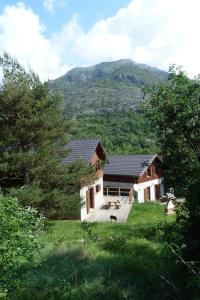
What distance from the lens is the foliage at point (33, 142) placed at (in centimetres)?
1856

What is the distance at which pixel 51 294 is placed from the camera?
332 inches

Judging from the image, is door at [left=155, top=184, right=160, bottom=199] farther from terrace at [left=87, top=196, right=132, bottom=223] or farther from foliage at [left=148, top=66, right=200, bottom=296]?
foliage at [left=148, top=66, right=200, bottom=296]

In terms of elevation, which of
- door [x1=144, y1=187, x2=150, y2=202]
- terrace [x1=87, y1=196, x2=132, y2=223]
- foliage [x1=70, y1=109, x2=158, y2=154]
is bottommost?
terrace [x1=87, y1=196, x2=132, y2=223]

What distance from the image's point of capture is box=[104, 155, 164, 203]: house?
39844mm

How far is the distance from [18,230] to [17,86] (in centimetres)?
1268

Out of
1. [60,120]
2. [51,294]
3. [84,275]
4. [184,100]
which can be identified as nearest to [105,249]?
[84,275]

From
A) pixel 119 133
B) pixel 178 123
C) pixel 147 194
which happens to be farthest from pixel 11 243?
pixel 119 133

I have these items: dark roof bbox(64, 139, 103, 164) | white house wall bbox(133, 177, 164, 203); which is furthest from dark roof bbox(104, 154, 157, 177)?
dark roof bbox(64, 139, 103, 164)

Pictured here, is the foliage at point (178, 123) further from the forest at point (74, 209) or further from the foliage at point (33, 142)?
the foliage at point (33, 142)

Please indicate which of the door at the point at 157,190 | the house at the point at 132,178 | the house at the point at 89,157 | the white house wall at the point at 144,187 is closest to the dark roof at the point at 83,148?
Answer: the house at the point at 89,157

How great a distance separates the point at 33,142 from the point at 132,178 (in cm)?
2188

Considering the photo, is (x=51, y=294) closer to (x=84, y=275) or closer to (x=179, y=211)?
(x=84, y=275)

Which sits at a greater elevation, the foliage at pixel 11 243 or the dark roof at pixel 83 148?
the dark roof at pixel 83 148

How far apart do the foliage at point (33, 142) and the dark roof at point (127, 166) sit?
65.5 ft
